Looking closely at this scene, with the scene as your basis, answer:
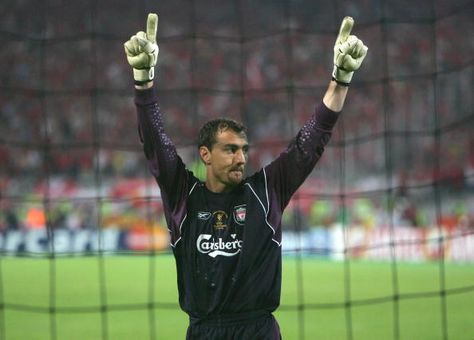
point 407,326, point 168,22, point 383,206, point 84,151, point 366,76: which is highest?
point 168,22

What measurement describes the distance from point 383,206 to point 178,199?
11661 mm

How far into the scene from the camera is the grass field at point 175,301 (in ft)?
25.3

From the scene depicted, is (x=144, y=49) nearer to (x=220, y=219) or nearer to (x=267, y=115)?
(x=220, y=219)

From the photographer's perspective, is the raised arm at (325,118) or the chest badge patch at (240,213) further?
the chest badge patch at (240,213)

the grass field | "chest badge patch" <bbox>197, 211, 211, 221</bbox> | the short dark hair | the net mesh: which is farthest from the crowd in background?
"chest badge patch" <bbox>197, 211, 211, 221</bbox>

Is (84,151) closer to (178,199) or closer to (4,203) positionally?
(4,203)

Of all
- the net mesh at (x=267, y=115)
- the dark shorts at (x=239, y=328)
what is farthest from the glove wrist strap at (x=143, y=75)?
the net mesh at (x=267, y=115)

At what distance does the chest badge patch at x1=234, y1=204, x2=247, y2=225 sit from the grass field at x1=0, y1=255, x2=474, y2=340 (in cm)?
432

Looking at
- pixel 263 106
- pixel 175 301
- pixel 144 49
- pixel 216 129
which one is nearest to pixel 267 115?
pixel 263 106

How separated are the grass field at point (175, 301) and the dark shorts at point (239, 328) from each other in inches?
168

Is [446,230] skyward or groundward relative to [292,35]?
groundward

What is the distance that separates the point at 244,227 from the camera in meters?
3.16

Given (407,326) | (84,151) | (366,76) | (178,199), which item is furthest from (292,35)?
(178,199)

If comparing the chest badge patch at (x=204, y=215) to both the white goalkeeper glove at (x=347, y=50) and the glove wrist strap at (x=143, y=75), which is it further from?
the white goalkeeper glove at (x=347, y=50)
